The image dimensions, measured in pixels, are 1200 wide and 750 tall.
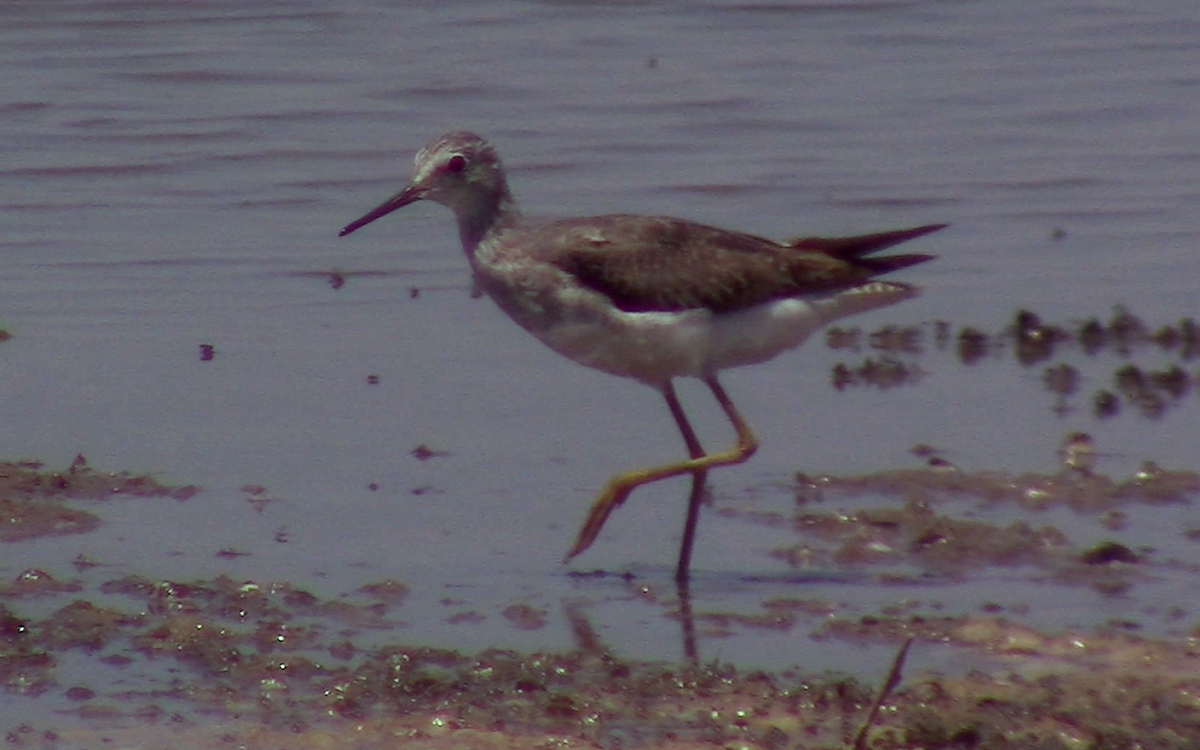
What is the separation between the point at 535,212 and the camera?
12.1 m

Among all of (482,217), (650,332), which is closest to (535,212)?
(482,217)

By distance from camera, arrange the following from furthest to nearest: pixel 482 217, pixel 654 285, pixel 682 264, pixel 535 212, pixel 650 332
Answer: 1. pixel 535 212
2. pixel 482 217
3. pixel 682 264
4. pixel 654 285
5. pixel 650 332

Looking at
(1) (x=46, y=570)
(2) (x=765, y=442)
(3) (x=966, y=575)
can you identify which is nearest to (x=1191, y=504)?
(3) (x=966, y=575)

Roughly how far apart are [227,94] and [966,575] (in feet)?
29.1

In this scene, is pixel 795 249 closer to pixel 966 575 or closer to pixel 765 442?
pixel 765 442

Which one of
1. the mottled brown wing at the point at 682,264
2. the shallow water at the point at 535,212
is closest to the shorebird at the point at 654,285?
the mottled brown wing at the point at 682,264

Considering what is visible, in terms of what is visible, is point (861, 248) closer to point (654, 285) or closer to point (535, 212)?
point (654, 285)

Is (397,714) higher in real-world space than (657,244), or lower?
lower

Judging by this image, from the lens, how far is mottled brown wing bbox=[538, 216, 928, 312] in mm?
7941

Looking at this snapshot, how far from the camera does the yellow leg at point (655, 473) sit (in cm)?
745

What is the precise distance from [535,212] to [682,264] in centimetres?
412

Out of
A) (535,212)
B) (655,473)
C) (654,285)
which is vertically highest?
(654,285)

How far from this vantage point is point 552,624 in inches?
271

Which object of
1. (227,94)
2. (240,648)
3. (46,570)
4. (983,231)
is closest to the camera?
(240,648)
